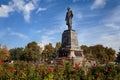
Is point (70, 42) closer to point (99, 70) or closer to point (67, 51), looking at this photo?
point (67, 51)

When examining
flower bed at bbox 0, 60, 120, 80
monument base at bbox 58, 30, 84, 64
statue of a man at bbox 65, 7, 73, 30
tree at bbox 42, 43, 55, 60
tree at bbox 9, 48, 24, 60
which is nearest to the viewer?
flower bed at bbox 0, 60, 120, 80

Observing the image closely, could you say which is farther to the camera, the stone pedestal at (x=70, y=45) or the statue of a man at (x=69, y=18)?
the statue of a man at (x=69, y=18)

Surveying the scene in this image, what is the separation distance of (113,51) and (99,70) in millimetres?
77944

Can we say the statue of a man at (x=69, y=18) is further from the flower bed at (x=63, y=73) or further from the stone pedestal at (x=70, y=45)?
the flower bed at (x=63, y=73)

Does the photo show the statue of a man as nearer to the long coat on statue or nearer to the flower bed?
the long coat on statue

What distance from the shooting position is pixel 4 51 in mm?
78938

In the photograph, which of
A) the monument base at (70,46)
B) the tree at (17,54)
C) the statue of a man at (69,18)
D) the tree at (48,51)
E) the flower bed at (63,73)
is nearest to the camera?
the flower bed at (63,73)

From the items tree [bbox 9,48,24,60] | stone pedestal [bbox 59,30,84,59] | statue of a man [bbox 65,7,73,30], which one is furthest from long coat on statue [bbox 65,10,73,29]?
tree [bbox 9,48,24,60]

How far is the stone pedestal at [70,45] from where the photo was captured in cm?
3753

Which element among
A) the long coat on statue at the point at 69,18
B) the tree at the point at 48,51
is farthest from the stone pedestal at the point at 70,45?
the tree at the point at 48,51

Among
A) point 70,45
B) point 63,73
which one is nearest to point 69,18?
point 70,45

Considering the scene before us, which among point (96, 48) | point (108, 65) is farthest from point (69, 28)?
point (96, 48)

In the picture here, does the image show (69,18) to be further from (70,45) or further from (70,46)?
(70,46)

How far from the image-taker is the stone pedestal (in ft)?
123
